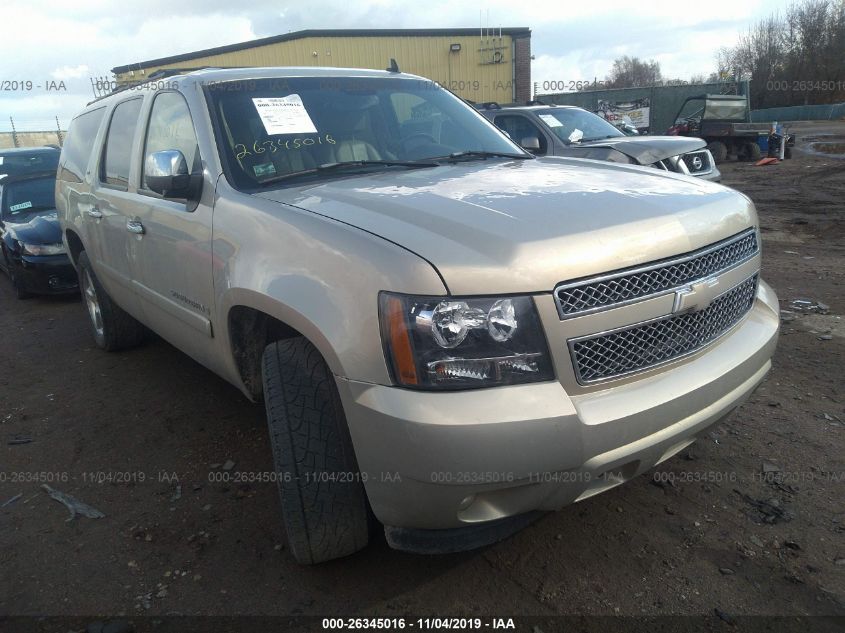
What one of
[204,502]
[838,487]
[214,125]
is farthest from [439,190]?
[838,487]

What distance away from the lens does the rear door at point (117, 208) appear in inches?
142

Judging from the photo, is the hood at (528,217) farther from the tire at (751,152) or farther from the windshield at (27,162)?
the tire at (751,152)

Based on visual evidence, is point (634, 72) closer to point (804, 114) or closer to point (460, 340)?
point (804, 114)

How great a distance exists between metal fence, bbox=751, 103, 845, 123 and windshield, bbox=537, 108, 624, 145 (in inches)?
1542

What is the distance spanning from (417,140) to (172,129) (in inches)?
49.2

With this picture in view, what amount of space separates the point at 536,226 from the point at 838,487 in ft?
6.33

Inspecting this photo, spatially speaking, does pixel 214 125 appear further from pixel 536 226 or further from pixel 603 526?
pixel 603 526

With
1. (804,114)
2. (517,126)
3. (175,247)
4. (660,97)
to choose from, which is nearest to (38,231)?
(175,247)

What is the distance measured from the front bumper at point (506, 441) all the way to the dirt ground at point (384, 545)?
0.50m

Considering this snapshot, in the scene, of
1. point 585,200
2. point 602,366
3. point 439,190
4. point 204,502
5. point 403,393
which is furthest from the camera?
point 204,502

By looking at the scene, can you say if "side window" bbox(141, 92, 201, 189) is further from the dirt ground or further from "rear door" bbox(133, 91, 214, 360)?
the dirt ground

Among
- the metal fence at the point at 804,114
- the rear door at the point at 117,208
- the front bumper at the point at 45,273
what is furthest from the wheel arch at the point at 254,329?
the metal fence at the point at 804,114

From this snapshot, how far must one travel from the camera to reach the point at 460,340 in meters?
1.79

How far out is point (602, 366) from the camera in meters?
1.91
